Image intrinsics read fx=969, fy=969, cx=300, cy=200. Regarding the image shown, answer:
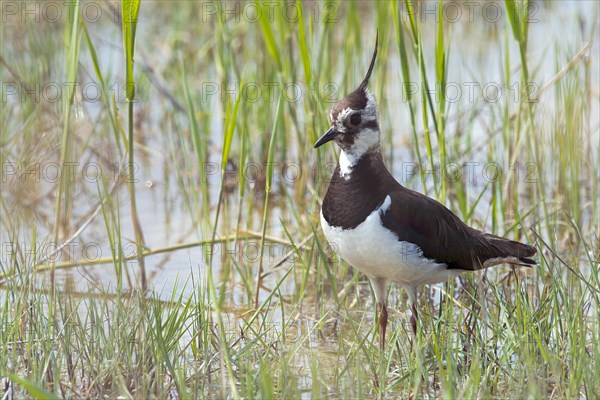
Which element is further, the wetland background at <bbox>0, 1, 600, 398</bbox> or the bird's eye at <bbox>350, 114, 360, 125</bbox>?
the bird's eye at <bbox>350, 114, 360, 125</bbox>

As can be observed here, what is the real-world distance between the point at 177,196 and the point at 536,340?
12.6 feet

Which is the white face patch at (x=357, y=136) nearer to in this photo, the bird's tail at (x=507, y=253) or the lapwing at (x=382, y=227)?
the lapwing at (x=382, y=227)

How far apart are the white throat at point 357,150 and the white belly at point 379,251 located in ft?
0.82

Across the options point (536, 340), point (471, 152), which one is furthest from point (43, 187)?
point (536, 340)

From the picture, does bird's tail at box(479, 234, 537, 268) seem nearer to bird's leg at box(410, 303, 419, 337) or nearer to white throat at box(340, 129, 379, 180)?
bird's leg at box(410, 303, 419, 337)

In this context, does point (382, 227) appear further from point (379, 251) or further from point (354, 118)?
point (354, 118)

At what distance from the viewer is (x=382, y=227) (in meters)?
4.31

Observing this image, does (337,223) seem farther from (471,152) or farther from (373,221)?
(471,152)

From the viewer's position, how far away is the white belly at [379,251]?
4.29 metres

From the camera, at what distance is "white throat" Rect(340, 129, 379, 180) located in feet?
14.9

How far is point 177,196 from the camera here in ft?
23.3

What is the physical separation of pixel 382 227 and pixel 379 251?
112 mm

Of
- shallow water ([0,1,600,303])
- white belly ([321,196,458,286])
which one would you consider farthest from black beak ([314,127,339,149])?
shallow water ([0,1,600,303])

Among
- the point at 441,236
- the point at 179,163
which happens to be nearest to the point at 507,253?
the point at 441,236
